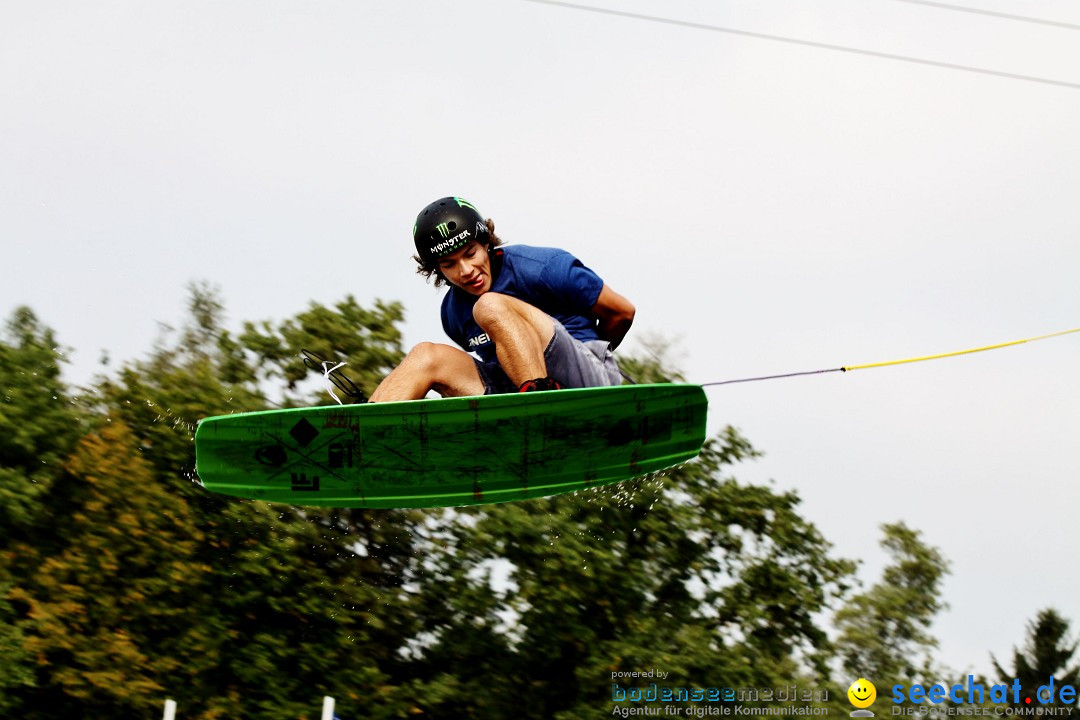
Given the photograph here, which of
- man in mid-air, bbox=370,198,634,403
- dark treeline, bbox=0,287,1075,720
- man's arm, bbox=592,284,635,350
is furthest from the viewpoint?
dark treeline, bbox=0,287,1075,720

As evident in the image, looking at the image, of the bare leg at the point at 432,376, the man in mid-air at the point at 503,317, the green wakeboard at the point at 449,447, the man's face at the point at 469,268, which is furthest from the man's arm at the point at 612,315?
the bare leg at the point at 432,376

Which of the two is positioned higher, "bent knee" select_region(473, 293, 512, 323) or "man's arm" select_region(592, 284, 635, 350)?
"man's arm" select_region(592, 284, 635, 350)

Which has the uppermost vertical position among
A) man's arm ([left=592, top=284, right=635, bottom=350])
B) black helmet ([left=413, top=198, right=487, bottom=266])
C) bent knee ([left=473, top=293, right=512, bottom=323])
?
black helmet ([left=413, top=198, right=487, bottom=266])

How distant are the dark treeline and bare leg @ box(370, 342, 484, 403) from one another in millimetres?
13366

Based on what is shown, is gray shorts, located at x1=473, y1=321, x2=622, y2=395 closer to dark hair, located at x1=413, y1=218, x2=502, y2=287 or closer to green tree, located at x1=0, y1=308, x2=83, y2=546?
dark hair, located at x1=413, y1=218, x2=502, y2=287

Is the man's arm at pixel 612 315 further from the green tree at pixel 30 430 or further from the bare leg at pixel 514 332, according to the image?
the green tree at pixel 30 430

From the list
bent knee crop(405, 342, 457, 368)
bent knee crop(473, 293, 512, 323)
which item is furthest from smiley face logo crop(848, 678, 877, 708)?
bent knee crop(473, 293, 512, 323)

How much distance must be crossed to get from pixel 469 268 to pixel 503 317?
410 millimetres

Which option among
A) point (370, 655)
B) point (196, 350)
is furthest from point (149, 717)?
point (196, 350)

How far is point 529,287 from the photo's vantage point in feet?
21.5

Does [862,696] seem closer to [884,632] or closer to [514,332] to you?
[884,632]

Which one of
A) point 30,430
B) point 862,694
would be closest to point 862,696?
point 862,694

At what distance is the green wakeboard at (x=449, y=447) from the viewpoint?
666 centimetres

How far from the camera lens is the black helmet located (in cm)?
627
